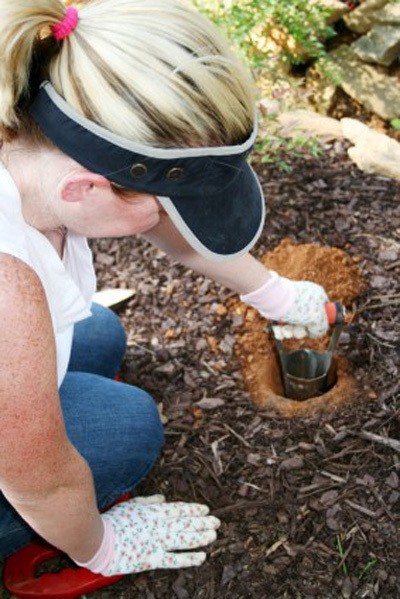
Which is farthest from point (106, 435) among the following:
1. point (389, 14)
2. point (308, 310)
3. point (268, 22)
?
point (389, 14)

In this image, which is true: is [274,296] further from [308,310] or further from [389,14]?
[389,14]

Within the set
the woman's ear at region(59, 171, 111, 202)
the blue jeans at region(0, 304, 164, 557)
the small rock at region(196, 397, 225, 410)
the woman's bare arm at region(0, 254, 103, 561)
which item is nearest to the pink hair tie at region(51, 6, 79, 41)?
the woman's ear at region(59, 171, 111, 202)

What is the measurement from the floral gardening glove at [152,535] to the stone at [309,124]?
67.2 inches

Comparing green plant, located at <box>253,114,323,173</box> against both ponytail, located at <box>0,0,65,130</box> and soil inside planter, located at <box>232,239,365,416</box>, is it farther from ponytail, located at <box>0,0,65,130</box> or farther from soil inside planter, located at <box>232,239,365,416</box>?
ponytail, located at <box>0,0,65,130</box>

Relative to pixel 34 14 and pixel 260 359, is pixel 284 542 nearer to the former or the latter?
pixel 260 359

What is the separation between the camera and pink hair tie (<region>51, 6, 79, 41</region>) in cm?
118

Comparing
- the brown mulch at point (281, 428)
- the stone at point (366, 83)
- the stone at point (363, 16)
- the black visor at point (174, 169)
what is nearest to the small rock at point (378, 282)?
the brown mulch at point (281, 428)

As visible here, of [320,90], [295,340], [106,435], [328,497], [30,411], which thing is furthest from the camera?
[320,90]

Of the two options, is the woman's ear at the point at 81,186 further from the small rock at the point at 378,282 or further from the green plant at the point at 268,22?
the green plant at the point at 268,22

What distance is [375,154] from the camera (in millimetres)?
2746

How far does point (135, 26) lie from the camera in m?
1.15

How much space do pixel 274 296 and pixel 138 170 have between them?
2.92 ft

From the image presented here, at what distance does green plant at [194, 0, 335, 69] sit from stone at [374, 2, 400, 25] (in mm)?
241

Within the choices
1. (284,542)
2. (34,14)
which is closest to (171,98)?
(34,14)
